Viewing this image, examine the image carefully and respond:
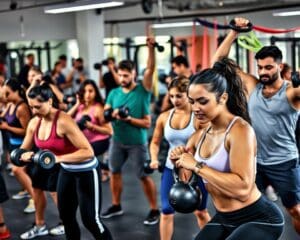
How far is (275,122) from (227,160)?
42.4 inches

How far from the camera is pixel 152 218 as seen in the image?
3.82m

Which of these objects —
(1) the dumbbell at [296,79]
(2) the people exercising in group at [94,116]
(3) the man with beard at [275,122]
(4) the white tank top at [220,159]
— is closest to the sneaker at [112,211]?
(2) the people exercising in group at [94,116]

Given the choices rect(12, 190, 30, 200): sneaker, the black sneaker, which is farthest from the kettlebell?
rect(12, 190, 30, 200): sneaker

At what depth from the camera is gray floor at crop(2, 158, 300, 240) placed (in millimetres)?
3545

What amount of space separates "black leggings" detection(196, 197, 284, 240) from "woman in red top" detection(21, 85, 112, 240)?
0.99 meters

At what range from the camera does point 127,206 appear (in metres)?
4.31

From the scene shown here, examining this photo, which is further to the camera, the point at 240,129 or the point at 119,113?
the point at 119,113

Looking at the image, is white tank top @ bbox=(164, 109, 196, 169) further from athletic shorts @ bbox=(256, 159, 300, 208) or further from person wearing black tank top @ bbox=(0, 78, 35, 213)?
person wearing black tank top @ bbox=(0, 78, 35, 213)

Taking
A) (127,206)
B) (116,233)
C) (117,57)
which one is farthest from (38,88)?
(117,57)

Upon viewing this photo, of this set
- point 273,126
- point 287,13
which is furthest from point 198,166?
point 287,13

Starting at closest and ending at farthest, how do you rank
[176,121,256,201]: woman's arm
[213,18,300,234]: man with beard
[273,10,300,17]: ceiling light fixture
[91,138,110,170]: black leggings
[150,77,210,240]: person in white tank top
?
[176,121,256,201]: woman's arm → [213,18,300,234]: man with beard → [150,77,210,240]: person in white tank top → [91,138,110,170]: black leggings → [273,10,300,17]: ceiling light fixture

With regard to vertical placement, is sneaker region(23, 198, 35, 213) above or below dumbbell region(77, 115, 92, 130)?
below

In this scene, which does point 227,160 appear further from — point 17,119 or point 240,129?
point 17,119

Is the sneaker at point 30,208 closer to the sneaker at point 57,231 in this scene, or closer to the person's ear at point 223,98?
the sneaker at point 57,231
